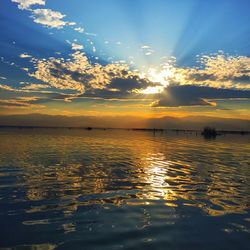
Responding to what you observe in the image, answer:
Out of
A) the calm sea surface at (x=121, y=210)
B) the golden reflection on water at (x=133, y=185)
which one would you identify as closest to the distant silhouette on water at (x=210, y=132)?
the golden reflection on water at (x=133, y=185)

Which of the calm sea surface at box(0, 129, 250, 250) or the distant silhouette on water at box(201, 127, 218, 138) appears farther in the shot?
the distant silhouette on water at box(201, 127, 218, 138)

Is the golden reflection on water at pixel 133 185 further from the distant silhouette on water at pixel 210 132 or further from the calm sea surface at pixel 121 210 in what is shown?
the distant silhouette on water at pixel 210 132

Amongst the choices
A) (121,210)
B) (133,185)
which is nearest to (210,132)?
(133,185)

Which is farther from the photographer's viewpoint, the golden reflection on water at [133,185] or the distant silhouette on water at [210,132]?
the distant silhouette on water at [210,132]

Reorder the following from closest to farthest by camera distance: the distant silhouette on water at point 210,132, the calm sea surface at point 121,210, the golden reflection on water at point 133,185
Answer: the calm sea surface at point 121,210, the golden reflection on water at point 133,185, the distant silhouette on water at point 210,132

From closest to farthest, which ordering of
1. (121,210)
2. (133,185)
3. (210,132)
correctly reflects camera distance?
(121,210)
(133,185)
(210,132)

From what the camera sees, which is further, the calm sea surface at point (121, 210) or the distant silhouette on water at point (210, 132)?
the distant silhouette on water at point (210, 132)

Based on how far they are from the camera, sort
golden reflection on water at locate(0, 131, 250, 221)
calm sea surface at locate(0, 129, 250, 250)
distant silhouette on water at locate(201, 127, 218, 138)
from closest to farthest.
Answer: calm sea surface at locate(0, 129, 250, 250), golden reflection on water at locate(0, 131, 250, 221), distant silhouette on water at locate(201, 127, 218, 138)

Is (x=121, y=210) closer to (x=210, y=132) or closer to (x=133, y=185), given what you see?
(x=133, y=185)

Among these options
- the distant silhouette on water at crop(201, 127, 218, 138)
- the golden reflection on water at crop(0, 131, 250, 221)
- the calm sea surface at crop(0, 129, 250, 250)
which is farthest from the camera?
the distant silhouette on water at crop(201, 127, 218, 138)

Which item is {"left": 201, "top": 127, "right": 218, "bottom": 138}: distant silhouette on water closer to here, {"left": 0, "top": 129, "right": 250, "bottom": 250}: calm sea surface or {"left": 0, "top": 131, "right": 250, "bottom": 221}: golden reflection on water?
{"left": 0, "top": 131, "right": 250, "bottom": 221}: golden reflection on water

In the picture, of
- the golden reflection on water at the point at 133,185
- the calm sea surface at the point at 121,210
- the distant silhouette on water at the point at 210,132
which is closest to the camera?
the calm sea surface at the point at 121,210

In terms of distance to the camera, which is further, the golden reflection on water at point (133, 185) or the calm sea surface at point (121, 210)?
the golden reflection on water at point (133, 185)

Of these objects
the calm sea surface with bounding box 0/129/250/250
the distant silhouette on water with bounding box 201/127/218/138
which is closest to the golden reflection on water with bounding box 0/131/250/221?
the calm sea surface with bounding box 0/129/250/250
